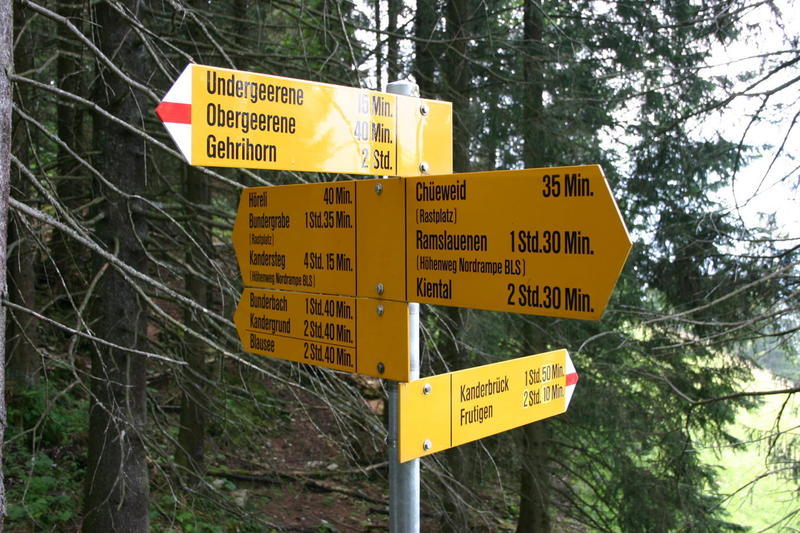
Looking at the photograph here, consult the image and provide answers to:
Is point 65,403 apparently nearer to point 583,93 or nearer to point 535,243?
point 583,93

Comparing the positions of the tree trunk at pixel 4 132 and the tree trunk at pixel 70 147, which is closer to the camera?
the tree trunk at pixel 4 132

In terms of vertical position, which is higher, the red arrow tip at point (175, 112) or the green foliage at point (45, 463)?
the red arrow tip at point (175, 112)

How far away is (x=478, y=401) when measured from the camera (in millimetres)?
2268

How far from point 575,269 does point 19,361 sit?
8161 mm

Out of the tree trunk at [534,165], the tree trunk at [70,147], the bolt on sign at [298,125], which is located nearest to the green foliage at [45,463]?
the tree trunk at [70,147]

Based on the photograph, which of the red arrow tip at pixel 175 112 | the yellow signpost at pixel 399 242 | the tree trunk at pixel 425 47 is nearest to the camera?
the yellow signpost at pixel 399 242

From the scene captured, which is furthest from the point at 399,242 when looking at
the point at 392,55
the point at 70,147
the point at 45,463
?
the point at 45,463

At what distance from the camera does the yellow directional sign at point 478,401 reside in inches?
81.0

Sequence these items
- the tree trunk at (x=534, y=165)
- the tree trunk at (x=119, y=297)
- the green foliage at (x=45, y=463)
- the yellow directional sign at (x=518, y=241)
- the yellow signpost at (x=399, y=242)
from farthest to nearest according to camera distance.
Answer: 1. the tree trunk at (x=534, y=165)
2. the green foliage at (x=45, y=463)
3. the tree trunk at (x=119, y=297)
4. the yellow signpost at (x=399, y=242)
5. the yellow directional sign at (x=518, y=241)

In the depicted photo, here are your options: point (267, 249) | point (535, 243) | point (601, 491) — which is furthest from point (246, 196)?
point (601, 491)

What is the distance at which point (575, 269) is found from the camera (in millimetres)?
1734

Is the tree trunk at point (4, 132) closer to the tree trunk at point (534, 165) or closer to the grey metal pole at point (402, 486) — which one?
the grey metal pole at point (402, 486)

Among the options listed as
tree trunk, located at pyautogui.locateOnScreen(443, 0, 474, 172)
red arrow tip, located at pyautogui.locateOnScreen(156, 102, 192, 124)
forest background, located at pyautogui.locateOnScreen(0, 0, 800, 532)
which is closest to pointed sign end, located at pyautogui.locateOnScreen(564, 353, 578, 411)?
red arrow tip, located at pyautogui.locateOnScreen(156, 102, 192, 124)

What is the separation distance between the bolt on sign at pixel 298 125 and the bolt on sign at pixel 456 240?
146 millimetres
